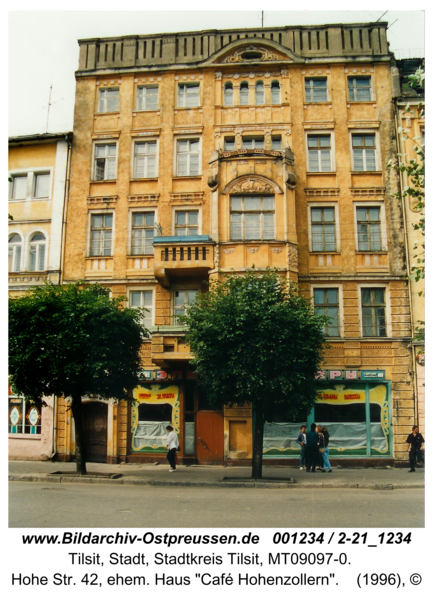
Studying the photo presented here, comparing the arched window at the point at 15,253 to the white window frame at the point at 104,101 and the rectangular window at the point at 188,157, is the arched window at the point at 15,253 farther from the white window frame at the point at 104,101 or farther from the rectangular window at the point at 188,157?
the rectangular window at the point at 188,157

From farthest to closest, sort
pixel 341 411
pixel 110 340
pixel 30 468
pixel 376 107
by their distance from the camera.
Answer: pixel 376 107, pixel 341 411, pixel 30 468, pixel 110 340

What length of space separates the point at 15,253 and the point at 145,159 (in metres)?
6.93

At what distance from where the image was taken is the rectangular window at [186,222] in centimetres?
2189

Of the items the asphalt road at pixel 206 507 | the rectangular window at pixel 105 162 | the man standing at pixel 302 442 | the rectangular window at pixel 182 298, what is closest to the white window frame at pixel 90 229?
the rectangular window at pixel 105 162

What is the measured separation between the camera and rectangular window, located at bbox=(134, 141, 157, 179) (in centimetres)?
2258

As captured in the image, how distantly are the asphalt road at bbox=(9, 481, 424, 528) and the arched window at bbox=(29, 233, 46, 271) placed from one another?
386 inches

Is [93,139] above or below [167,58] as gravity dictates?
below

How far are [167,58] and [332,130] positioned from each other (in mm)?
8032

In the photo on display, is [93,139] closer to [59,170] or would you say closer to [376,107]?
[59,170]

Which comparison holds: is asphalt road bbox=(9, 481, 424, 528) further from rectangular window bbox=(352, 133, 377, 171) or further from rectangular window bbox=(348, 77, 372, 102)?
rectangular window bbox=(348, 77, 372, 102)
